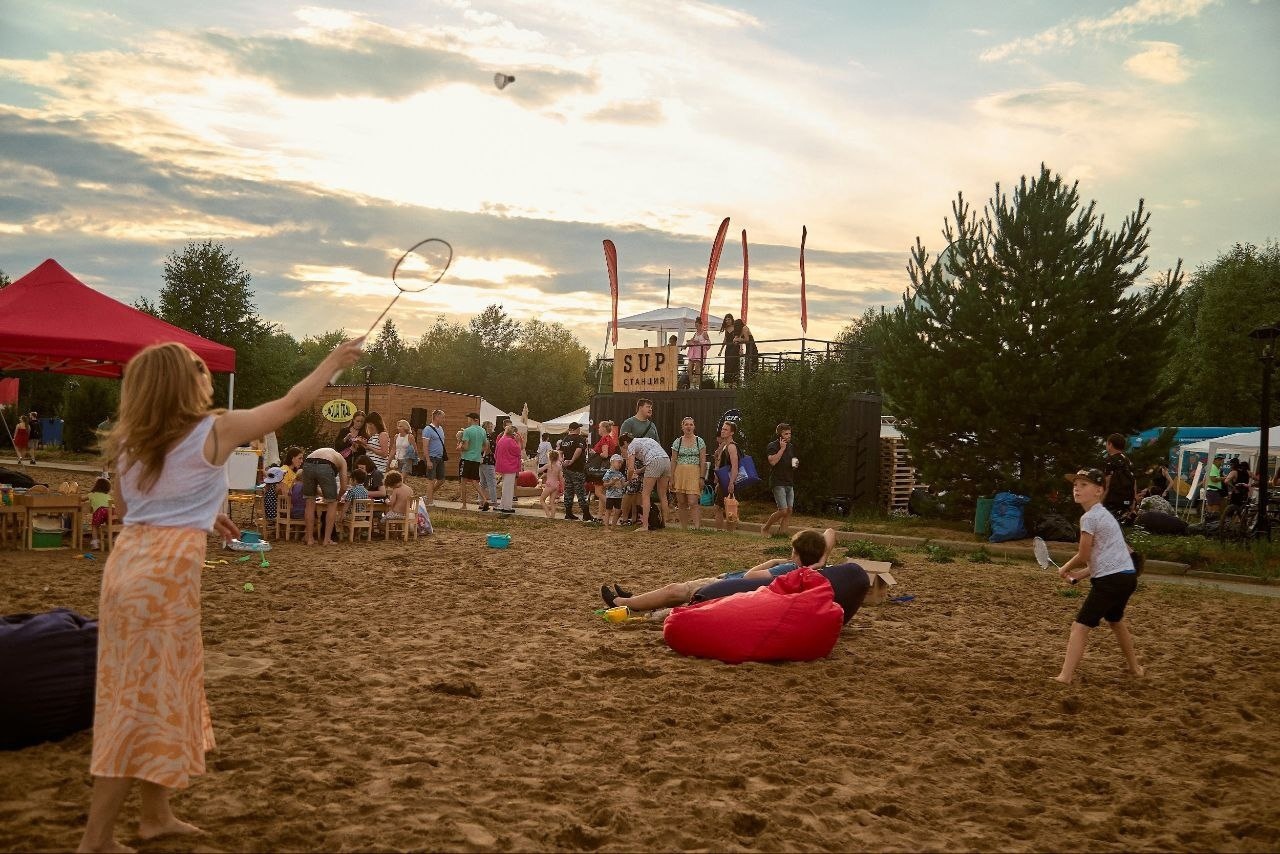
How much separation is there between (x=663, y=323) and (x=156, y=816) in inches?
1052

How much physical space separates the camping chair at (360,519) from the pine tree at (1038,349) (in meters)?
10.1

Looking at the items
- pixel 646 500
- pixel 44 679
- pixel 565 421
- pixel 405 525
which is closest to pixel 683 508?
pixel 646 500

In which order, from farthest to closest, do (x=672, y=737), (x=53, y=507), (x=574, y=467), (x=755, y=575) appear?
(x=574, y=467)
(x=53, y=507)
(x=755, y=575)
(x=672, y=737)

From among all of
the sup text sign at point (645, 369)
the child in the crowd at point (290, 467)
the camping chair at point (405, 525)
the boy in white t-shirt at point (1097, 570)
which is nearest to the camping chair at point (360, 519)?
the camping chair at point (405, 525)

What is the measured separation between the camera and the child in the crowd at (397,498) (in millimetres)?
14531

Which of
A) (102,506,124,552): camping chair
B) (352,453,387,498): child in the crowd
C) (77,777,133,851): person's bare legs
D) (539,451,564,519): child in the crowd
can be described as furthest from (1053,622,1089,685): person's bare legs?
(539,451,564,519): child in the crowd

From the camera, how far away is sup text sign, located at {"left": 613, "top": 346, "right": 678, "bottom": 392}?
25922 mm

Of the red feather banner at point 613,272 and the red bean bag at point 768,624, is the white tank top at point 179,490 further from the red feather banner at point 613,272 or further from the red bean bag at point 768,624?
the red feather banner at point 613,272

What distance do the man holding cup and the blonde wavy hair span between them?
12.6 meters

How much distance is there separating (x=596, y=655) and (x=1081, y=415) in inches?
519

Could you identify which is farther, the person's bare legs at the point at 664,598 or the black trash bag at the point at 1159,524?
the black trash bag at the point at 1159,524

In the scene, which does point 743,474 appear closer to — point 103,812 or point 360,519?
point 360,519

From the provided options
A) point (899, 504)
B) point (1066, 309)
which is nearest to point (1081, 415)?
point (1066, 309)

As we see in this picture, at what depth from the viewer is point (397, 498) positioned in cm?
1462
